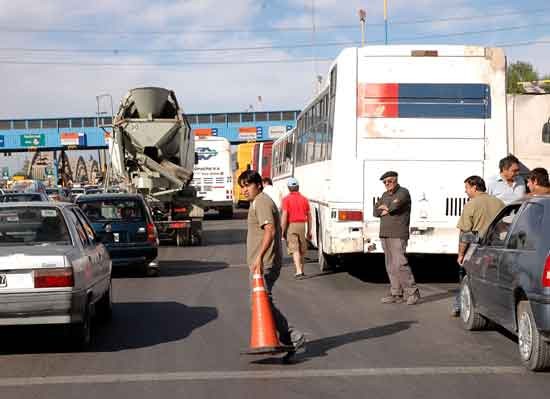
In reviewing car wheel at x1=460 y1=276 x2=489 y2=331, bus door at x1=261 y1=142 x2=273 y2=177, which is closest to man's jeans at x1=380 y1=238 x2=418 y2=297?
car wheel at x1=460 y1=276 x2=489 y2=331

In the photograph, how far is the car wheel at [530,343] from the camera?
7.21 m

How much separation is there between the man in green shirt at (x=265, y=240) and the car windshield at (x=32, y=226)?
6.99 feet

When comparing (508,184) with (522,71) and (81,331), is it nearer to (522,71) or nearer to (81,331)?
(81,331)

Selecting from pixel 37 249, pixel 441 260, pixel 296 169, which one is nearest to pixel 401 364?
pixel 37 249

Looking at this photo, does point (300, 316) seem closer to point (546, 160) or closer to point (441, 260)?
point (441, 260)

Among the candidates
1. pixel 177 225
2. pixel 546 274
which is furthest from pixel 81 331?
pixel 177 225

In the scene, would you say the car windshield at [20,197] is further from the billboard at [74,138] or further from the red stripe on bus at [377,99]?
the billboard at [74,138]

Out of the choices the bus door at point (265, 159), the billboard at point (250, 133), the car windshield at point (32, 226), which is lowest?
the car windshield at point (32, 226)

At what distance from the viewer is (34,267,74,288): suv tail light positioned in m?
7.88

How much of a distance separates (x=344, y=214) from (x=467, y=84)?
286cm

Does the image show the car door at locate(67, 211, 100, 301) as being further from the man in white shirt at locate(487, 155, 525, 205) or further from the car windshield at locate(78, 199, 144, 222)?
Answer: the car windshield at locate(78, 199, 144, 222)

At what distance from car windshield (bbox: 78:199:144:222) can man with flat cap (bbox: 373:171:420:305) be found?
554 cm

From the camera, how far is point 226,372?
7.48 m

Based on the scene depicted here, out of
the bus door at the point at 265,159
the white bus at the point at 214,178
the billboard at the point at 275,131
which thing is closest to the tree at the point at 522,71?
the billboard at the point at 275,131
